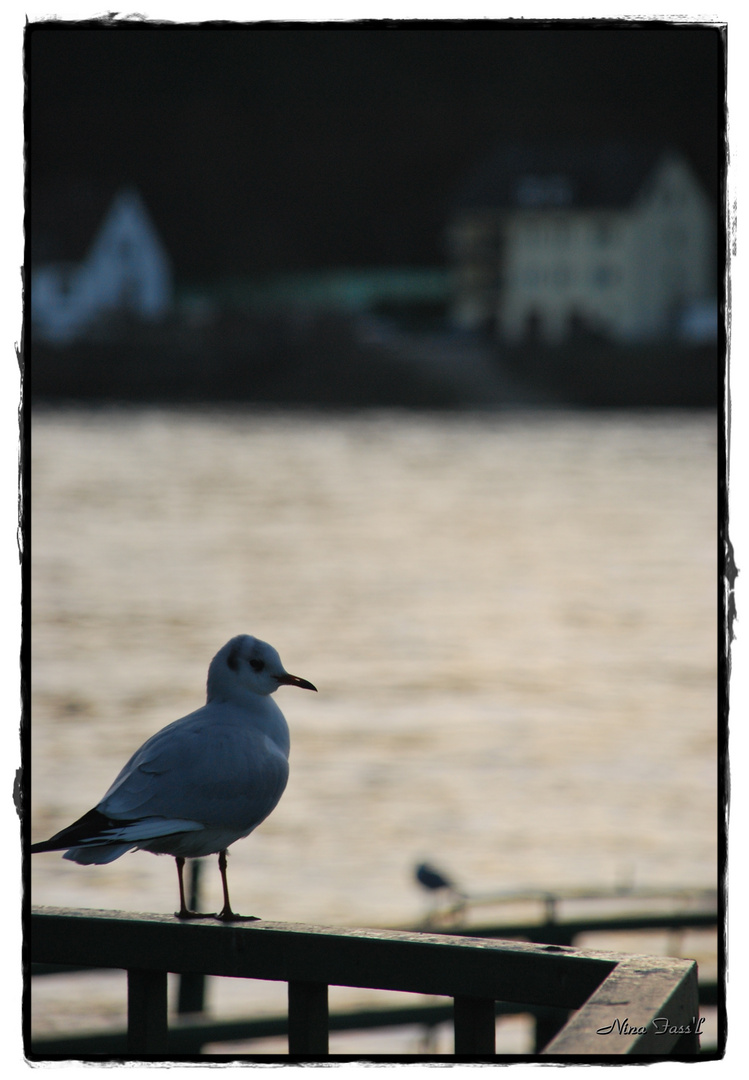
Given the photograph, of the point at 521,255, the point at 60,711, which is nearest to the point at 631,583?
the point at 60,711

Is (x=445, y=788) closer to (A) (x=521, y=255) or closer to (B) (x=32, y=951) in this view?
(B) (x=32, y=951)

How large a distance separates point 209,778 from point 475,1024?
2.17 ft

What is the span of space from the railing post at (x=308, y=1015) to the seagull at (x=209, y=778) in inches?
7.8

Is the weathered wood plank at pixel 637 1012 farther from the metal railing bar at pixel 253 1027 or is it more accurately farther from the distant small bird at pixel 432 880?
the distant small bird at pixel 432 880

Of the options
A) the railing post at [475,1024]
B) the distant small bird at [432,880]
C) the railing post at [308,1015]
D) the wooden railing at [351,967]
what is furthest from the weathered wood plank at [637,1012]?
the distant small bird at [432,880]

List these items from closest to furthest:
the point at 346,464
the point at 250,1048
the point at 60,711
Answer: the point at 250,1048 → the point at 60,711 → the point at 346,464

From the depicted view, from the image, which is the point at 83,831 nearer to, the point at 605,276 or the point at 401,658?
the point at 401,658

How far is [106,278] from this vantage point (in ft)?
136

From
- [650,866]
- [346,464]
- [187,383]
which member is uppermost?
[187,383]

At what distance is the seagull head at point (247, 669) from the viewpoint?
2805 mm

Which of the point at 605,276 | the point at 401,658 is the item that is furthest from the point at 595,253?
the point at 401,658

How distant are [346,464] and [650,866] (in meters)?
27.6

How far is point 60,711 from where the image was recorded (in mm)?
12117

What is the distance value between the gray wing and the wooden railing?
21 centimetres
